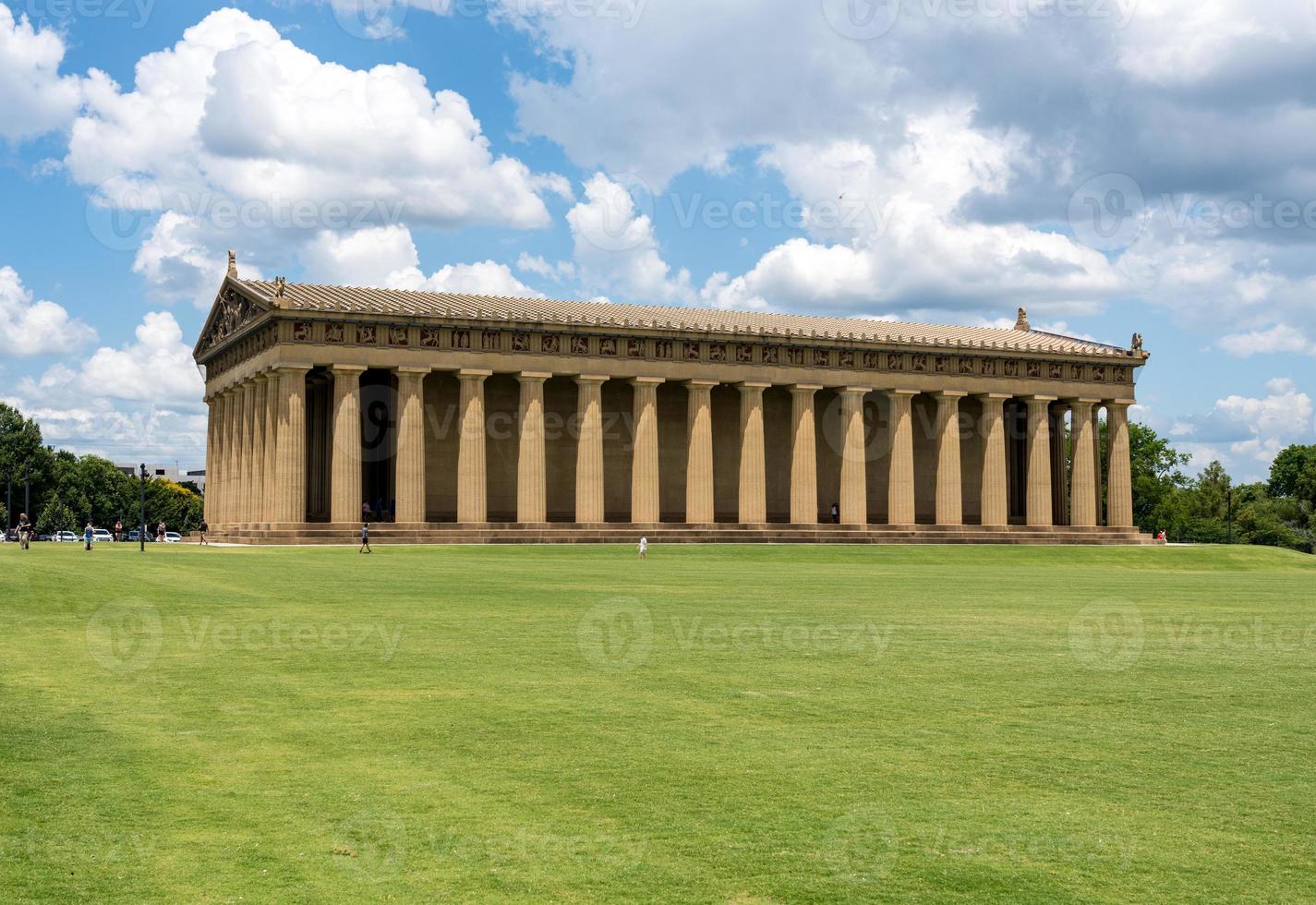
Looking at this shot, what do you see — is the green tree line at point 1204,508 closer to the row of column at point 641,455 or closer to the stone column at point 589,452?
the row of column at point 641,455

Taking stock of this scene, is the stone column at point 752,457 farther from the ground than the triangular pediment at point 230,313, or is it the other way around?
the triangular pediment at point 230,313

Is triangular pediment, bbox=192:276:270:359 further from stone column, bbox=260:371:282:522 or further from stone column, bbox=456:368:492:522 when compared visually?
stone column, bbox=456:368:492:522

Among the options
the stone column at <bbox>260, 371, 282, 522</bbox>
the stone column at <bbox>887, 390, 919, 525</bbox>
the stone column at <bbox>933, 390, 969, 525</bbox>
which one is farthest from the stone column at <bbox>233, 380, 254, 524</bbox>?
the stone column at <bbox>933, 390, 969, 525</bbox>

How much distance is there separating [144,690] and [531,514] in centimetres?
6270

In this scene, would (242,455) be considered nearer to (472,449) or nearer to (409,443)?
(409,443)

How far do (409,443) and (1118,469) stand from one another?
5205 centimetres

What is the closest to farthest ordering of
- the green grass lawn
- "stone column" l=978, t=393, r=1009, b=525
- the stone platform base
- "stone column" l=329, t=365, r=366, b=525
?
the green grass lawn → the stone platform base → "stone column" l=329, t=365, r=366, b=525 → "stone column" l=978, t=393, r=1009, b=525

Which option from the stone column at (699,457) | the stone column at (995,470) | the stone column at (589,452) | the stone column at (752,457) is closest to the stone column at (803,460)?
the stone column at (752,457)

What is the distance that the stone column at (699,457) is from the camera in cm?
8294

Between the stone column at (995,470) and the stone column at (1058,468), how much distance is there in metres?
9.45

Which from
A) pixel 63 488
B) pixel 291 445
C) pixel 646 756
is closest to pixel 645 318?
pixel 291 445

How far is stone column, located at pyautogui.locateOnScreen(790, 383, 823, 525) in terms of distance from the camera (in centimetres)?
8594

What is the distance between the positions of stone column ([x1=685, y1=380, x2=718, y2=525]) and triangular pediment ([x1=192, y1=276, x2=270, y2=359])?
26314 millimetres

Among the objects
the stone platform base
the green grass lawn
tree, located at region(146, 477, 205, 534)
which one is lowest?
the green grass lawn
